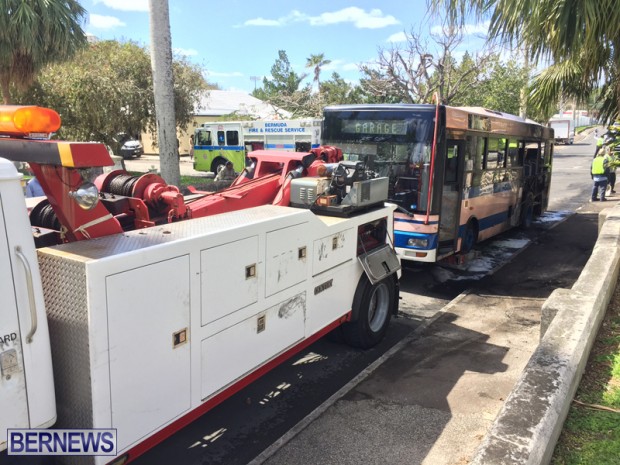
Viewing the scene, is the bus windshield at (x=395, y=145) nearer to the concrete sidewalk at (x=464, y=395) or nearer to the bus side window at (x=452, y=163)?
the bus side window at (x=452, y=163)

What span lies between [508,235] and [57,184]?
1178 cm

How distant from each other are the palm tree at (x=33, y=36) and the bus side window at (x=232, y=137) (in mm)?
10817

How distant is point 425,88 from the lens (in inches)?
1046

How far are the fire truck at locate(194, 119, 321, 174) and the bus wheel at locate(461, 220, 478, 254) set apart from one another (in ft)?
38.6

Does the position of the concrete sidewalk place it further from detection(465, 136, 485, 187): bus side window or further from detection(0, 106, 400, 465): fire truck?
detection(465, 136, 485, 187): bus side window

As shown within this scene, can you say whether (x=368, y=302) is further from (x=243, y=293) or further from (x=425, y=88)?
(x=425, y=88)

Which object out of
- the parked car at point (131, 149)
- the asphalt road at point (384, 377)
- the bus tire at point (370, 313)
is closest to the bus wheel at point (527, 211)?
the asphalt road at point (384, 377)

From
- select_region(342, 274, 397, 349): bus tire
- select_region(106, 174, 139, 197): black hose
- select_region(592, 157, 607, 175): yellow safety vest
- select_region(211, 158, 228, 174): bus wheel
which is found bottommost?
select_region(342, 274, 397, 349): bus tire

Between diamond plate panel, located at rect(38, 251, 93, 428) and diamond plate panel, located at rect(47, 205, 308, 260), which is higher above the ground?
diamond plate panel, located at rect(47, 205, 308, 260)

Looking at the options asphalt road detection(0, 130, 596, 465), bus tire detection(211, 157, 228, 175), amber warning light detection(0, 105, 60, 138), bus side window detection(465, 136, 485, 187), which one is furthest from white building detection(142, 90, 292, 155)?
amber warning light detection(0, 105, 60, 138)

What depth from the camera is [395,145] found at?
26.5 feet

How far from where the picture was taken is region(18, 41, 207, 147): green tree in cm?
1848

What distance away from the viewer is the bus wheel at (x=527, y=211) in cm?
1284

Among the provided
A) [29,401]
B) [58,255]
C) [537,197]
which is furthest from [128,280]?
[537,197]
